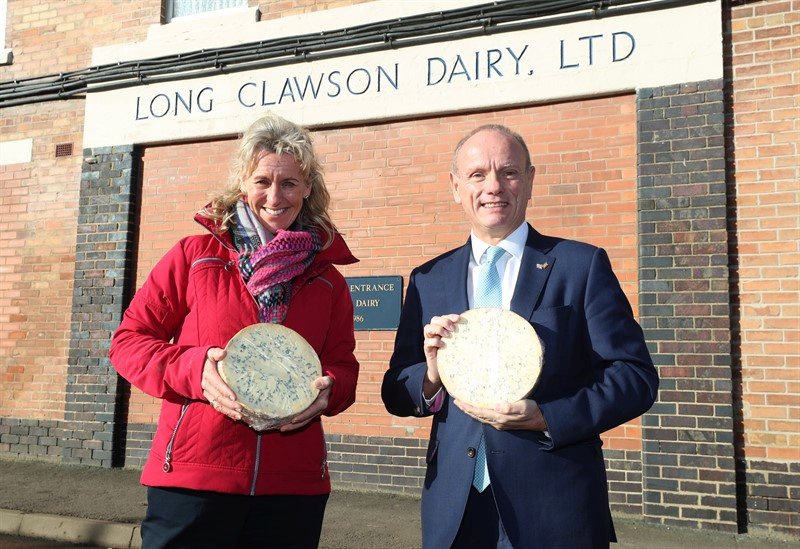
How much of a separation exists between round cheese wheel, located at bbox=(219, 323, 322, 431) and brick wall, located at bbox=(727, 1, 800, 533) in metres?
4.41

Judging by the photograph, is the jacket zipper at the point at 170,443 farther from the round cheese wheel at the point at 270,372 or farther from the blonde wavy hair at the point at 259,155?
the blonde wavy hair at the point at 259,155

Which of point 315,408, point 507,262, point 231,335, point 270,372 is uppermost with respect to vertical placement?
point 507,262

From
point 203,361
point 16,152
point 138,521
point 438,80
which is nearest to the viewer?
point 203,361

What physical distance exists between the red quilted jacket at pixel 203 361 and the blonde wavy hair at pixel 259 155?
0.09 m

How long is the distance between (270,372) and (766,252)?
473cm

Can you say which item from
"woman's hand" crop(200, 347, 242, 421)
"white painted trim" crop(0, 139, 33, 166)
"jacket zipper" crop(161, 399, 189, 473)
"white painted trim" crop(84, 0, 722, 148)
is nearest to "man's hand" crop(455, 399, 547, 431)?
"woman's hand" crop(200, 347, 242, 421)

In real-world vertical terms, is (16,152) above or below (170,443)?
above

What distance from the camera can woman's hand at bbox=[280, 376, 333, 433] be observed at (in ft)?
7.32

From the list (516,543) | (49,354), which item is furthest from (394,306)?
(516,543)

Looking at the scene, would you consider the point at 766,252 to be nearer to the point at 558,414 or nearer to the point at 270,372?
the point at 558,414

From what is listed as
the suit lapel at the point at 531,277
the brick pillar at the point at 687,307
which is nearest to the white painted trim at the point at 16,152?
the brick pillar at the point at 687,307

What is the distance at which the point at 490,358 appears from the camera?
2049 millimetres

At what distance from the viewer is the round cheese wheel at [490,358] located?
1986 mm

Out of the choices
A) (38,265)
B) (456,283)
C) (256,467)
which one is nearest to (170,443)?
(256,467)
